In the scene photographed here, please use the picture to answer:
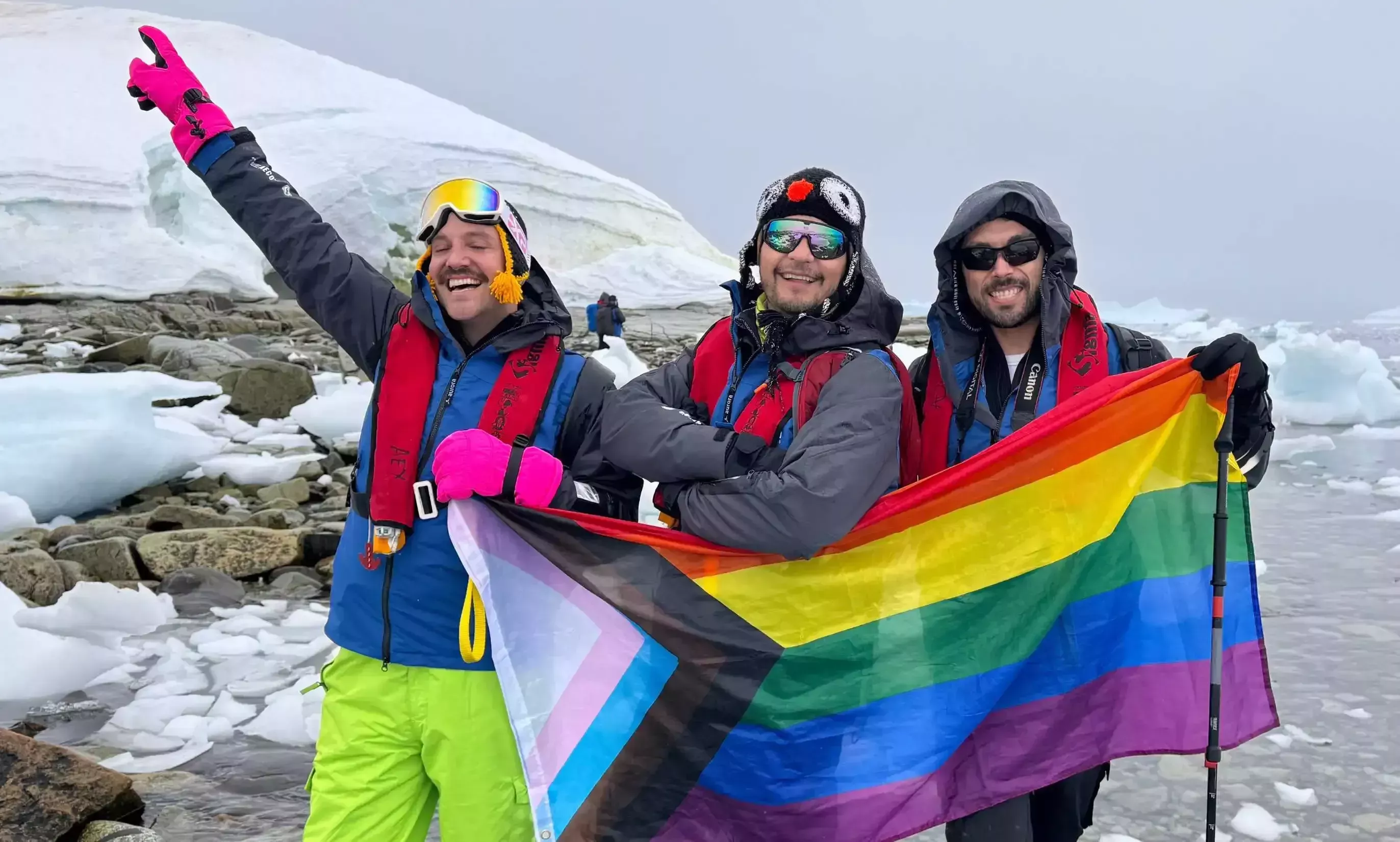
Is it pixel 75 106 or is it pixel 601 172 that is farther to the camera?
pixel 601 172

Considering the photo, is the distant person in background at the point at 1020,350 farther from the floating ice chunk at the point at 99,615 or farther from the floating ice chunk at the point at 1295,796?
the floating ice chunk at the point at 99,615

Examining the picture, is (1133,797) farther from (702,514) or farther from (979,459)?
(702,514)

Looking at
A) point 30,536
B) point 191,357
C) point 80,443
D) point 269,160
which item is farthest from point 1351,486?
point 269,160

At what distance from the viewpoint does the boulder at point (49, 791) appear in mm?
3373

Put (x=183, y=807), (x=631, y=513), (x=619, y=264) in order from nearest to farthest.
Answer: (x=631, y=513) < (x=183, y=807) < (x=619, y=264)

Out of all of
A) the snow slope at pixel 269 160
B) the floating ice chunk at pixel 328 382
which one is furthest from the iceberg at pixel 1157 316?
the floating ice chunk at pixel 328 382

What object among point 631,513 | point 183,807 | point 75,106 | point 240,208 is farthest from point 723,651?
point 75,106

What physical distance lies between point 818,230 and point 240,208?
1719mm

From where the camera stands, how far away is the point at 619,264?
44625 millimetres

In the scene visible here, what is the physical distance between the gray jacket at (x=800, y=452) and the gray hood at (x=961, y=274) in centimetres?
31

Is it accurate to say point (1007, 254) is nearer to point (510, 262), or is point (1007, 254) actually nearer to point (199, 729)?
point (510, 262)

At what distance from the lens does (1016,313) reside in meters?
2.87

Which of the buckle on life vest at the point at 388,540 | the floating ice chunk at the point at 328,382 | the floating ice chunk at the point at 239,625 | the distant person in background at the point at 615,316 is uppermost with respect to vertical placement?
the distant person in background at the point at 615,316

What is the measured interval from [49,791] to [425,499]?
2.16 m
